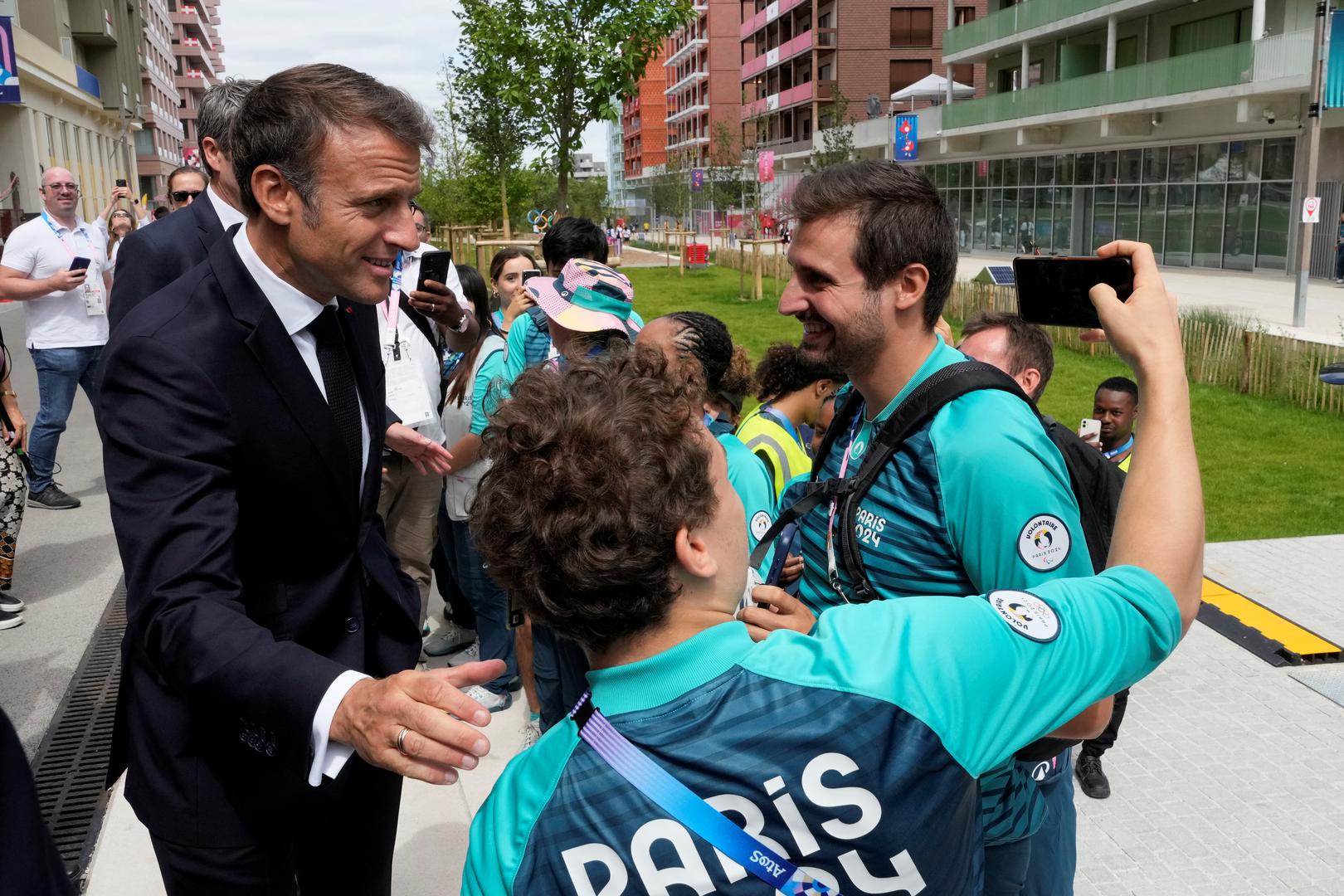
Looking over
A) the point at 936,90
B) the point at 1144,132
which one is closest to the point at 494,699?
the point at 1144,132

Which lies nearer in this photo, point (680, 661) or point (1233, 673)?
point (680, 661)

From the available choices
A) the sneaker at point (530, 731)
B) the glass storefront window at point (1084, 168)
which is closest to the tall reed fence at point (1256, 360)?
the sneaker at point (530, 731)

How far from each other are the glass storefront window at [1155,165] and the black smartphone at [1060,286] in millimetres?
35003

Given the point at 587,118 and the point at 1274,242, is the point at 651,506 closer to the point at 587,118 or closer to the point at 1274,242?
the point at 587,118

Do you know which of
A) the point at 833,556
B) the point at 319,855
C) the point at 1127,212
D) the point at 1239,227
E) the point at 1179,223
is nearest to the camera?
the point at 833,556

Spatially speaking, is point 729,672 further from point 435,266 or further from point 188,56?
point 188,56

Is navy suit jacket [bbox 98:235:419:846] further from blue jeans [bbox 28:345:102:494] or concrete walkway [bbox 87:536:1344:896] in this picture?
blue jeans [bbox 28:345:102:494]

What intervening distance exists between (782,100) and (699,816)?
75.4m

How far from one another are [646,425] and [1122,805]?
3.74 metres

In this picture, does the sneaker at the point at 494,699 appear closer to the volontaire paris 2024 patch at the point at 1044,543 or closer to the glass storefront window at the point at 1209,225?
the volontaire paris 2024 patch at the point at 1044,543

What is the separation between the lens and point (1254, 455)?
10.3 metres

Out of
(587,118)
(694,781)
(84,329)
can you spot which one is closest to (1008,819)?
(694,781)

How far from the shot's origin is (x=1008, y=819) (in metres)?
2.25

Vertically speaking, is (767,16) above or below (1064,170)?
above
